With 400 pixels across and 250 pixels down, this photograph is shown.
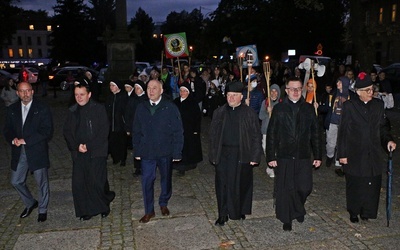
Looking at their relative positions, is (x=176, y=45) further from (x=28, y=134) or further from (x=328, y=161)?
(x=28, y=134)

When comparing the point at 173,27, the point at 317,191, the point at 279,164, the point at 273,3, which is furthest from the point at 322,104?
the point at 173,27

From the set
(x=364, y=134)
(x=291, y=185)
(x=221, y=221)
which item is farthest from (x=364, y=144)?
(x=221, y=221)

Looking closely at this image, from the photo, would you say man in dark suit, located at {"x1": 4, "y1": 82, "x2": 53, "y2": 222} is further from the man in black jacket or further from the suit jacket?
the man in black jacket

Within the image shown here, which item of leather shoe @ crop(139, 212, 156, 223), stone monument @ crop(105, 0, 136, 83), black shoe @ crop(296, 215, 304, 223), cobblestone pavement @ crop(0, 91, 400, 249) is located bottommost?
cobblestone pavement @ crop(0, 91, 400, 249)

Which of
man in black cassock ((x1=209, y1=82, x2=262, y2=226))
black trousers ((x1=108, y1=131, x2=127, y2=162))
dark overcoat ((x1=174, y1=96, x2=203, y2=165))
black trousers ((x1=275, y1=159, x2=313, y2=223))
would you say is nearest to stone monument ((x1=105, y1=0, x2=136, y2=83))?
black trousers ((x1=108, y1=131, x2=127, y2=162))

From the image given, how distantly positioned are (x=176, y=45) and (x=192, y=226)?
32.6 ft

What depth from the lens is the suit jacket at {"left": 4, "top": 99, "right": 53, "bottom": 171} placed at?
5.86 m

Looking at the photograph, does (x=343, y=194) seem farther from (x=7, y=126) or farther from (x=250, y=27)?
(x=250, y=27)

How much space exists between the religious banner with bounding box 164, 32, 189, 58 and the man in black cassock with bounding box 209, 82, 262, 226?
937cm

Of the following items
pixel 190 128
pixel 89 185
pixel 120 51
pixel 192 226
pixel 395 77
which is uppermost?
pixel 120 51

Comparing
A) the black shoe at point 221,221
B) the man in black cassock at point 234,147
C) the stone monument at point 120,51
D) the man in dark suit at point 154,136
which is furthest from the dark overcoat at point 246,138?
the stone monument at point 120,51

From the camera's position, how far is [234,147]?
5.68m

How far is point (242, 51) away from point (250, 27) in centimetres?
3644

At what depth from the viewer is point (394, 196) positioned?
23.2ft
